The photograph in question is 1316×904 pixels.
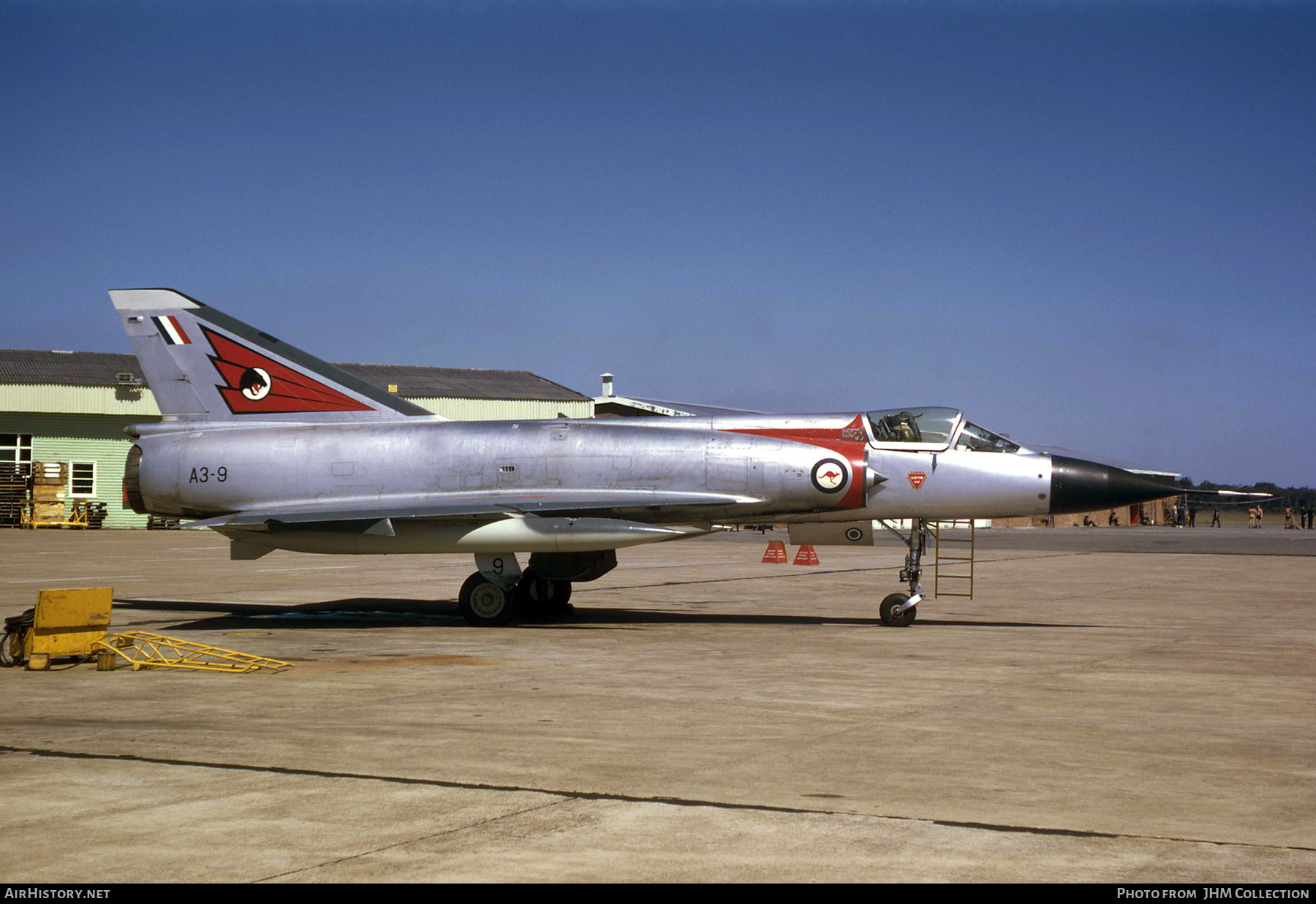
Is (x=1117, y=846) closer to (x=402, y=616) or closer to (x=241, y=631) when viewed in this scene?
(x=241, y=631)

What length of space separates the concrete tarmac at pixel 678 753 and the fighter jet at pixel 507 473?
1.08 m

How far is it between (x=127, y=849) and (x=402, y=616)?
11558mm

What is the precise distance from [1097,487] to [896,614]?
2.86m

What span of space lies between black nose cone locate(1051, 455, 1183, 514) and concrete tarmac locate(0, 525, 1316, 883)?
5.21ft

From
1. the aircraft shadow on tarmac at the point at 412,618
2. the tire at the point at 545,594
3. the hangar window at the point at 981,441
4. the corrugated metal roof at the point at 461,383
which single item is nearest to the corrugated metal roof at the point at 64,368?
the corrugated metal roof at the point at 461,383

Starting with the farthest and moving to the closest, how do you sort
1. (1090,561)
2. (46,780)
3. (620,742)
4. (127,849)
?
(1090,561)
(620,742)
(46,780)
(127,849)

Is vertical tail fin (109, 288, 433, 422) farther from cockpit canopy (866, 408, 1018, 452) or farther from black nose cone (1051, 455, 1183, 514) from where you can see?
black nose cone (1051, 455, 1183, 514)

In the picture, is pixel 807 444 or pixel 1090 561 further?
pixel 1090 561

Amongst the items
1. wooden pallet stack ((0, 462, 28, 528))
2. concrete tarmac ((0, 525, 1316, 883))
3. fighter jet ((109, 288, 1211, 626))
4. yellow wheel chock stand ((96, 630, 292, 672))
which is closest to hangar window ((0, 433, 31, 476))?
wooden pallet stack ((0, 462, 28, 528))

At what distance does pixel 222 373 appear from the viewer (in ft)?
53.1

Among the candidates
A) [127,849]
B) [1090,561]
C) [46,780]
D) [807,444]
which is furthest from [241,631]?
[1090,561]

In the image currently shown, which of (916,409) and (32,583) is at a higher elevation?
(916,409)

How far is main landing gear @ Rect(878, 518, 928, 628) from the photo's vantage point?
14922mm
